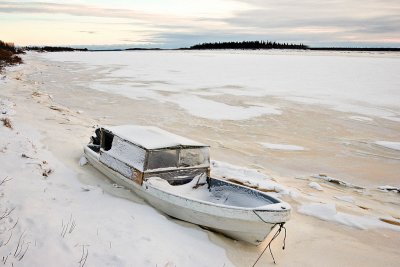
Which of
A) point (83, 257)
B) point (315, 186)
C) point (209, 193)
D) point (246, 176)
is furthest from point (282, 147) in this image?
point (83, 257)

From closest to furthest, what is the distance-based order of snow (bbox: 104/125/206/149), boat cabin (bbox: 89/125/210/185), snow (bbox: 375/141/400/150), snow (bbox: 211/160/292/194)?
boat cabin (bbox: 89/125/210/185) < snow (bbox: 104/125/206/149) < snow (bbox: 211/160/292/194) < snow (bbox: 375/141/400/150)

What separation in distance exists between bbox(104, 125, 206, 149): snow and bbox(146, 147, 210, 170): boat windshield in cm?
15

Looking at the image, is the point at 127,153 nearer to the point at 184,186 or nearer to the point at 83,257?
the point at 184,186

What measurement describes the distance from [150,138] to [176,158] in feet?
3.02

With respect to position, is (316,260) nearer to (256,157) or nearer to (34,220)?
(34,220)

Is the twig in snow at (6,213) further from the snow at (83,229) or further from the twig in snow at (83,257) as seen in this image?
the twig in snow at (83,257)

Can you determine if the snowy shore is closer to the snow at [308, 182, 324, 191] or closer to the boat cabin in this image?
the snow at [308, 182, 324, 191]

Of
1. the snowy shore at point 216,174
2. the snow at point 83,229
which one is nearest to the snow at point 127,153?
the snowy shore at point 216,174

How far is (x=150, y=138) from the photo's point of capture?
29.3ft

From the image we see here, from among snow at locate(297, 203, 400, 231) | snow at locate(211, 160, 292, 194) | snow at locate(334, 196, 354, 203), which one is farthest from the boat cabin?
snow at locate(334, 196, 354, 203)

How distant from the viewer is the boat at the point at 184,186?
680 cm

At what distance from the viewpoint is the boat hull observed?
21.8 ft

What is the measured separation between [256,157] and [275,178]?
2135mm

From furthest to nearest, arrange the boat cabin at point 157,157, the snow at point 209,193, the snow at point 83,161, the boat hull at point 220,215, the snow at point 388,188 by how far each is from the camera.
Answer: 1. the snow at point 388,188
2. the snow at point 83,161
3. the boat cabin at point 157,157
4. the snow at point 209,193
5. the boat hull at point 220,215
